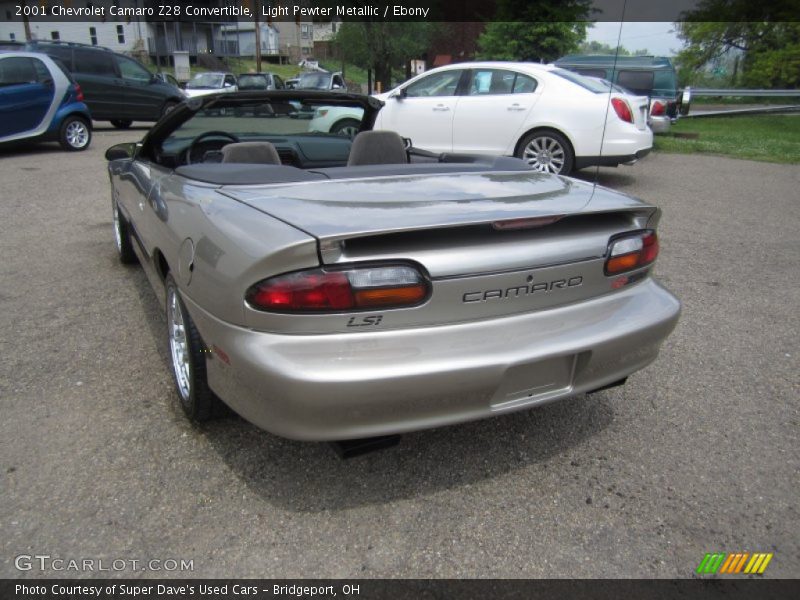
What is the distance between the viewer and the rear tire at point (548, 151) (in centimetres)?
819

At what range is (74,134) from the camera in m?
11.2

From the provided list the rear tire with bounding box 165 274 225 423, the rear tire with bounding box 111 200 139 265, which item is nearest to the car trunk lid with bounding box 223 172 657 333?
the rear tire with bounding box 165 274 225 423

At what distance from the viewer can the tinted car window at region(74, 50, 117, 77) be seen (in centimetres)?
1416

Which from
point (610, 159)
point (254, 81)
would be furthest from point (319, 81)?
point (610, 159)

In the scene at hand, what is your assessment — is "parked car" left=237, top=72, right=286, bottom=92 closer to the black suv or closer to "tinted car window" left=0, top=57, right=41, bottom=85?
the black suv

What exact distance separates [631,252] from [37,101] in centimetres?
1093

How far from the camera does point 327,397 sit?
186 centimetres

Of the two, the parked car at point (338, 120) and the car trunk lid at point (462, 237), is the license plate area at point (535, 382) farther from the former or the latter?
the parked car at point (338, 120)

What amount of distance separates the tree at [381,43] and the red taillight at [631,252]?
3753 cm

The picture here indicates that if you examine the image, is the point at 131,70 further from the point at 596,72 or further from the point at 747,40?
the point at 747,40

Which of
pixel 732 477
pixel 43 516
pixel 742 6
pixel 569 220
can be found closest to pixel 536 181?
pixel 569 220

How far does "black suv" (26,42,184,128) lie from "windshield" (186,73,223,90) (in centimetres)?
420

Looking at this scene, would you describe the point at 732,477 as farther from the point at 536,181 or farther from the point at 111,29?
the point at 111,29
